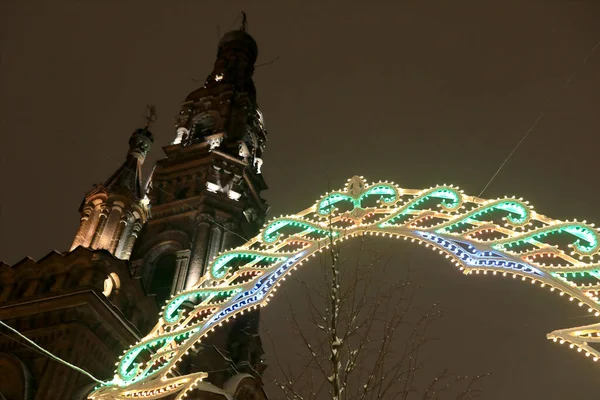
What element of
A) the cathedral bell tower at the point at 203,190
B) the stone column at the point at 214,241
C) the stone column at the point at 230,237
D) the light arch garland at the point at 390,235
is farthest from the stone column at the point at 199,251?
the light arch garland at the point at 390,235

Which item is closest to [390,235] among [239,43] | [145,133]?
[145,133]

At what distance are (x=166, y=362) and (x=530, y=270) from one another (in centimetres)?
551

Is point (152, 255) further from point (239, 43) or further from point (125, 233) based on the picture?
point (239, 43)

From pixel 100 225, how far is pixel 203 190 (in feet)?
14.2

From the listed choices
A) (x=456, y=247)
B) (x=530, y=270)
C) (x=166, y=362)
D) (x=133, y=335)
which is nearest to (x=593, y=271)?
(x=530, y=270)

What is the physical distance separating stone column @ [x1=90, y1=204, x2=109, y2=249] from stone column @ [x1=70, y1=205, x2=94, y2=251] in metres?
0.35

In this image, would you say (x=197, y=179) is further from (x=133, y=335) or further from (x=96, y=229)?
A: (x=133, y=335)

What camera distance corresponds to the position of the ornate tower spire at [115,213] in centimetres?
2441

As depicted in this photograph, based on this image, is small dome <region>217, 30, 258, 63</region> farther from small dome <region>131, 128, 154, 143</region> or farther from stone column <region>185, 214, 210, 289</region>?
stone column <region>185, 214, 210, 289</region>

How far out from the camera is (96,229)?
80.8 feet

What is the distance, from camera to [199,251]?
2502 cm

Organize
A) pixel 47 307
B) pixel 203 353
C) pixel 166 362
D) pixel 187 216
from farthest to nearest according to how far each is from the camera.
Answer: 1. pixel 187 216
2. pixel 203 353
3. pixel 47 307
4. pixel 166 362

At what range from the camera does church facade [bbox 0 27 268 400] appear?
17188 millimetres

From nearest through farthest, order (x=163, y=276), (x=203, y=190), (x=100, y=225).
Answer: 1. (x=100, y=225)
2. (x=163, y=276)
3. (x=203, y=190)
